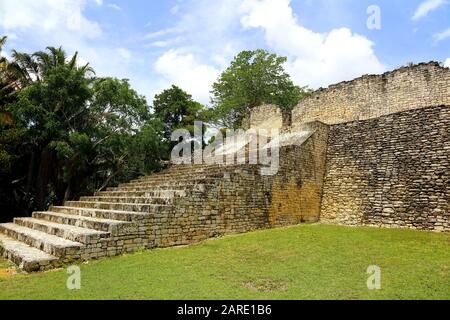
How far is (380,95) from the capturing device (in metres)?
13.9

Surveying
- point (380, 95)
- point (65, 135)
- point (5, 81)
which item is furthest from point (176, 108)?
point (380, 95)

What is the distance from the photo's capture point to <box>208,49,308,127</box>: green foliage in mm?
23578

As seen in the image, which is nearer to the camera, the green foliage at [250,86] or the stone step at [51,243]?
the stone step at [51,243]

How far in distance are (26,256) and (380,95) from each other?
13.2 meters

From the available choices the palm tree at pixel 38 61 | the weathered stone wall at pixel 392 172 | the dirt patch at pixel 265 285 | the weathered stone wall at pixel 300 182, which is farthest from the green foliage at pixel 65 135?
the dirt patch at pixel 265 285

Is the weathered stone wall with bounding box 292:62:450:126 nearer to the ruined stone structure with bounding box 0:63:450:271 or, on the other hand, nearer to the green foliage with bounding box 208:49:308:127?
the ruined stone structure with bounding box 0:63:450:271

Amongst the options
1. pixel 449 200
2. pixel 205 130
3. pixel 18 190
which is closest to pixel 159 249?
pixel 449 200

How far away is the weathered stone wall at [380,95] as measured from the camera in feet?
40.9

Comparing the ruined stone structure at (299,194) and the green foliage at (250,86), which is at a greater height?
the green foliage at (250,86)

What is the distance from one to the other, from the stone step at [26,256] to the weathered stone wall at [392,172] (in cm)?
801

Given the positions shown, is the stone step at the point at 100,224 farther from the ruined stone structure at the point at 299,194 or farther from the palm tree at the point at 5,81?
the palm tree at the point at 5,81

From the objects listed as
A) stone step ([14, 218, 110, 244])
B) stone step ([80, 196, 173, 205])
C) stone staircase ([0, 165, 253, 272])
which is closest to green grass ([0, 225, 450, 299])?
stone staircase ([0, 165, 253, 272])

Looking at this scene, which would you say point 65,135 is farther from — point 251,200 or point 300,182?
point 300,182
